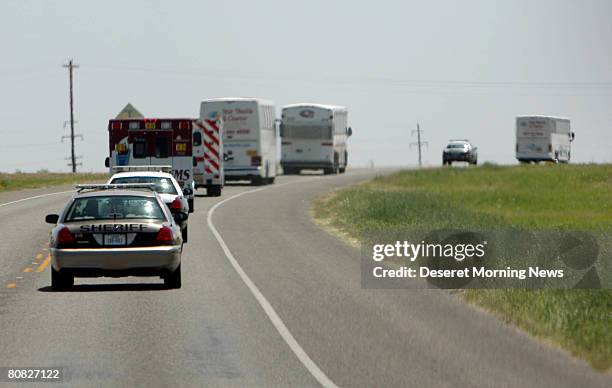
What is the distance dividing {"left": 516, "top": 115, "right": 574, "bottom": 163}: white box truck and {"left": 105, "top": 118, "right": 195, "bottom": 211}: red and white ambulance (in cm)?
5318

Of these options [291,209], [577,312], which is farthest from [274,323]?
[291,209]

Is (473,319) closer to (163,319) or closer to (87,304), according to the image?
(163,319)

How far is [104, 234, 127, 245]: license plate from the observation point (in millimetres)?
18547

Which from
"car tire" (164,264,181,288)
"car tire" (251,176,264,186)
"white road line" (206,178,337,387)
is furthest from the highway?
"car tire" (251,176,264,186)

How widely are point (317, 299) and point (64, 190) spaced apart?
40.9 metres

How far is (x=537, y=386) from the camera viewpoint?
11883mm

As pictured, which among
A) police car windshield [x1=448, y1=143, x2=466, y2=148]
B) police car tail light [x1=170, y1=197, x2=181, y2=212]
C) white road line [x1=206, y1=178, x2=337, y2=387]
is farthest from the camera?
police car windshield [x1=448, y1=143, x2=466, y2=148]

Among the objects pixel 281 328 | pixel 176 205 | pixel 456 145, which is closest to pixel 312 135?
pixel 456 145

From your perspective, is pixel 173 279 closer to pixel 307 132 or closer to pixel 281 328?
pixel 281 328

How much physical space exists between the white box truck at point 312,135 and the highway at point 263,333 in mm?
47756

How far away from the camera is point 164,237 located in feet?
61.5

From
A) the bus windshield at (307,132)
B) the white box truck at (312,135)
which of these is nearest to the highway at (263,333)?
the white box truck at (312,135)

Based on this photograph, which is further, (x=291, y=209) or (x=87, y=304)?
(x=291, y=209)

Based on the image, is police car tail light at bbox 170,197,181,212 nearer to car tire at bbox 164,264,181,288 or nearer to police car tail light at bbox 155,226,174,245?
car tire at bbox 164,264,181,288
